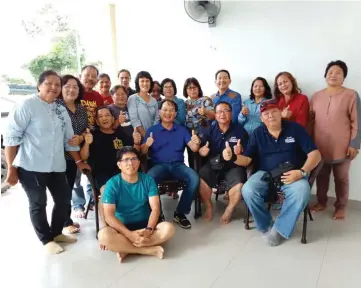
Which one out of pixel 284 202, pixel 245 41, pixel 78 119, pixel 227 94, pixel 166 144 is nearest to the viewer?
pixel 284 202

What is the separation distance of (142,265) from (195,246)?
0.49 metres

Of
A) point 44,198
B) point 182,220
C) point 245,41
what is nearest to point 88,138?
point 44,198

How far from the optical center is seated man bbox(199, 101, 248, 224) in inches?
115

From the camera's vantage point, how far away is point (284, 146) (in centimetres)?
273

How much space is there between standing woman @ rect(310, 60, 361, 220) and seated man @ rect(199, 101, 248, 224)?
29.5 inches

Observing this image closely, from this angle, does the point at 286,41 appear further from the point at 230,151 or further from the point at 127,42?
the point at 127,42

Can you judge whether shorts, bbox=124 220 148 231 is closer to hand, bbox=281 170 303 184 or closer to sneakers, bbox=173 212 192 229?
sneakers, bbox=173 212 192 229

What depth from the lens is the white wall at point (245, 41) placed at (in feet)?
10.5

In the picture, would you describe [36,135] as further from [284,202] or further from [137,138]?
[284,202]

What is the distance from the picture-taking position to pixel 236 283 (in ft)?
6.66

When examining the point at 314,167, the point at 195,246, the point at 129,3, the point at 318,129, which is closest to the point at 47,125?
the point at 195,246

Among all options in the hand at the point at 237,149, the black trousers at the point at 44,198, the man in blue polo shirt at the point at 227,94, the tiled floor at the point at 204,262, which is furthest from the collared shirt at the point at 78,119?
the man in blue polo shirt at the point at 227,94

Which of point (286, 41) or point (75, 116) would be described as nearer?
point (75, 116)

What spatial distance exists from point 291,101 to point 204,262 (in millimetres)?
1850
